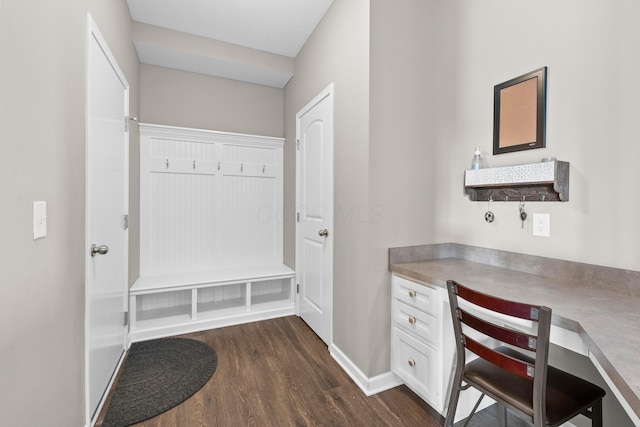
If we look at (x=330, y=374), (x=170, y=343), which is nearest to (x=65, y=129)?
(x=170, y=343)

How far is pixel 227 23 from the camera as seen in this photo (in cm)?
257

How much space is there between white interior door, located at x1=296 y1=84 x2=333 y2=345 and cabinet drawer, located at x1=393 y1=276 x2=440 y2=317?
2.10 feet

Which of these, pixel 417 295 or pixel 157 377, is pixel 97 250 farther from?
pixel 417 295

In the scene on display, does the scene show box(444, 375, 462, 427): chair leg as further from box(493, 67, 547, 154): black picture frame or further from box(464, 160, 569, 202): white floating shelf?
box(493, 67, 547, 154): black picture frame

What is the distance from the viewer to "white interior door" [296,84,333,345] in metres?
2.35

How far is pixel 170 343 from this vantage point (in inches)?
96.3

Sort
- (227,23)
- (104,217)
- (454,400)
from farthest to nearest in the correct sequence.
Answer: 1. (227,23)
2. (104,217)
3. (454,400)

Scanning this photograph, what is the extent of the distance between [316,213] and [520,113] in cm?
163

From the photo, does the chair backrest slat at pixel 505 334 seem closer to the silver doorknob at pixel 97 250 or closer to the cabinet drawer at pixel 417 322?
the cabinet drawer at pixel 417 322

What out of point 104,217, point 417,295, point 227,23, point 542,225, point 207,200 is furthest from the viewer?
point 207,200

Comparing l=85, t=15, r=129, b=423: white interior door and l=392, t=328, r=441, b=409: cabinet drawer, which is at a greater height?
l=85, t=15, r=129, b=423: white interior door

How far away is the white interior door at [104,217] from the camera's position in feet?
4.94

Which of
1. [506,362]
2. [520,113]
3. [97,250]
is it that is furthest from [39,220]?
[520,113]

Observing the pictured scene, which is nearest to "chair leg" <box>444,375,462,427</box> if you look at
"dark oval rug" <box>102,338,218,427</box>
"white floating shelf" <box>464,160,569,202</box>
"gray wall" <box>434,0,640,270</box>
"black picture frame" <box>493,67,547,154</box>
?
"gray wall" <box>434,0,640,270</box>
